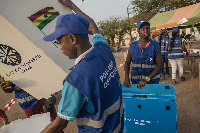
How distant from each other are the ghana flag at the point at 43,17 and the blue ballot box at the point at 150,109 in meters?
1.52

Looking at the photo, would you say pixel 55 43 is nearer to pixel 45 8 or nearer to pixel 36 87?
pixel 45 8

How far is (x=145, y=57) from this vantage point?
8.70 ft

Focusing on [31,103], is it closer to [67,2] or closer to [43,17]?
[43,17]

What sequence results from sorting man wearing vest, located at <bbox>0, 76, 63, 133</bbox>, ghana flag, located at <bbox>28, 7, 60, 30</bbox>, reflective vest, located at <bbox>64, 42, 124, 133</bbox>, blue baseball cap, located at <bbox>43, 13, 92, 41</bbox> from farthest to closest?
man wearing vest, located at <bbox>0, 76, 63, 133</bbox> → ghana flag, located at <bbox>28, 7, 60, 30</bbox> → blue baseball cap, located at <bbox>43, 13, 92, 41</bbox> → reflective vest, located at <bbox>64, 42, 124, 133</bbox>

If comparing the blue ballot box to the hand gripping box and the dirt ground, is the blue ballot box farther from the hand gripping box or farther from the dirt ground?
the dirt ground

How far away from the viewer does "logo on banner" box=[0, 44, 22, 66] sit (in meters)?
1.41

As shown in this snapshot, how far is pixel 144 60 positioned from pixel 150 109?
37.1 inches

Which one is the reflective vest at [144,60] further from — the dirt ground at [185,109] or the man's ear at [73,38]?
the man's ear at [73,38]

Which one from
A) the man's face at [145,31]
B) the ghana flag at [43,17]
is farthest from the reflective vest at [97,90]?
the man's face at [145,31]

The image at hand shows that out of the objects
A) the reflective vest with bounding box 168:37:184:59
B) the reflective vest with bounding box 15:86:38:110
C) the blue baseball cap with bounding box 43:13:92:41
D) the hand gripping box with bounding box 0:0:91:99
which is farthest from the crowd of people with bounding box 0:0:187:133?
the reflective vest with bounding box 168:37:184:59

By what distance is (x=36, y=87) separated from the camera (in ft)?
5.47

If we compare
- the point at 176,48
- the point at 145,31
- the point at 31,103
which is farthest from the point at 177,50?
the point at 31,103

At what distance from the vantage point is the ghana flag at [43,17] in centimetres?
147

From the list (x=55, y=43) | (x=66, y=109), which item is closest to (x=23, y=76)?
(x=55, y=43)
